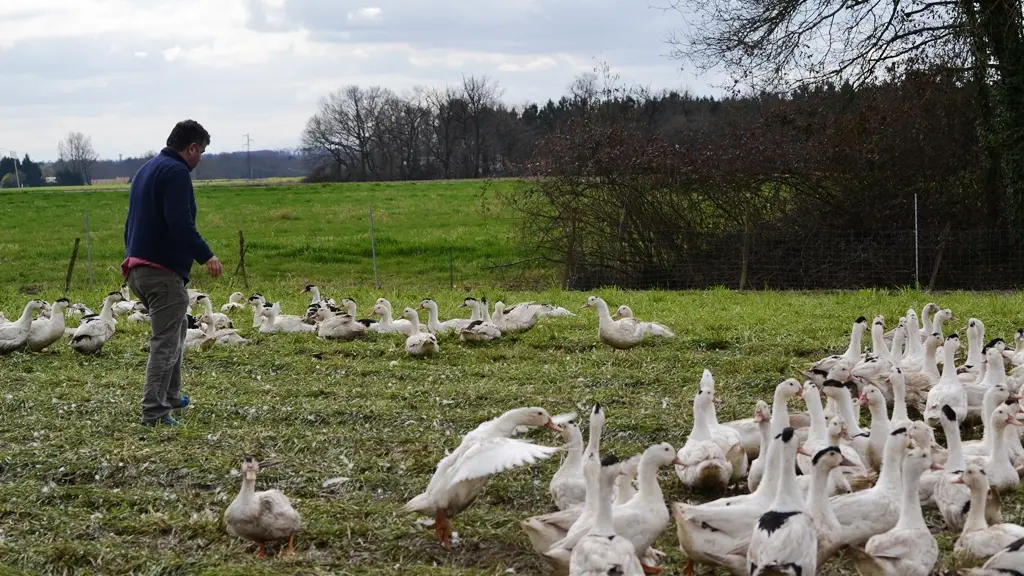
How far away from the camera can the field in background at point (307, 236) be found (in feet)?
71.8

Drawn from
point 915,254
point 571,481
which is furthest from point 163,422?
point 915,254

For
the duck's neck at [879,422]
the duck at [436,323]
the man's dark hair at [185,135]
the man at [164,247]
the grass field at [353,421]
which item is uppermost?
the man's dark hair at [185,135]

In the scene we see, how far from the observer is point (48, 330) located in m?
11.3

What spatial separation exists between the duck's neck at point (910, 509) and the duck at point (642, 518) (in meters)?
1.10

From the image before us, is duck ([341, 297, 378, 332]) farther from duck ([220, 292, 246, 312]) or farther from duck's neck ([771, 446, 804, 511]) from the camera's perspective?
duck's neck ([771, 446, 804, 511])

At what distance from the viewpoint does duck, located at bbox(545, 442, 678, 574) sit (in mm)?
4574

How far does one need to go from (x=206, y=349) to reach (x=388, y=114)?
56.8 m

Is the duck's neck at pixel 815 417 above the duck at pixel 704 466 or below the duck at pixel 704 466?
above

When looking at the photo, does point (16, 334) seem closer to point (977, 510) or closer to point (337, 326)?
point (337, 326)

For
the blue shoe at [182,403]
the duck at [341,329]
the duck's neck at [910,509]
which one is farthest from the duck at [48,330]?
the duck's neck at [910,509]

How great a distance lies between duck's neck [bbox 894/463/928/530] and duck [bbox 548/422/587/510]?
1.60m

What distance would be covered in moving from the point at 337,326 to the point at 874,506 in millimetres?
7968

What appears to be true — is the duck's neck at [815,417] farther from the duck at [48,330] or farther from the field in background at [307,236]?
the field in background at [307,236]

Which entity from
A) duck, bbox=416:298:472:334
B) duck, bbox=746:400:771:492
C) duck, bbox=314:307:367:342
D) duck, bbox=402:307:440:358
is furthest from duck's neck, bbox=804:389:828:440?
duck, bbox=314:307:367:342
